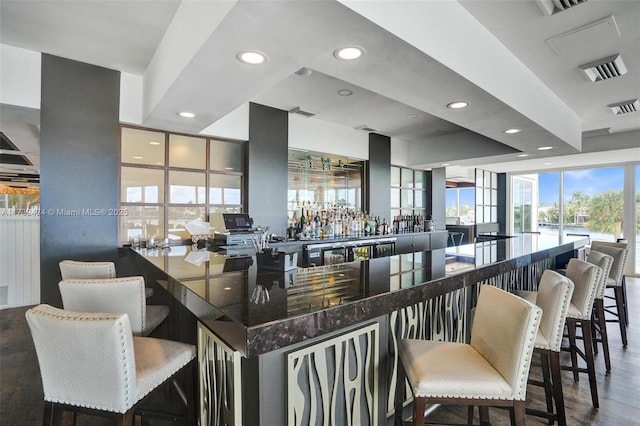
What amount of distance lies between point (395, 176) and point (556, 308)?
14.8 ft

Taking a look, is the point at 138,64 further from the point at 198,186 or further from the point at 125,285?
the point at 125,285

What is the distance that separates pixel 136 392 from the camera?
4.09ft

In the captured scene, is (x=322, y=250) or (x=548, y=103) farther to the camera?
(x=322, y=250)

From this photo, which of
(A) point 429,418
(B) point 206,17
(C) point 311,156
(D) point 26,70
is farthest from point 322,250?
(D) point 26,70

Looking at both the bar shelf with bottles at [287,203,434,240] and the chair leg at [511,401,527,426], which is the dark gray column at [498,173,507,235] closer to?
the bar shelf with bottles at [287,203,434,240]

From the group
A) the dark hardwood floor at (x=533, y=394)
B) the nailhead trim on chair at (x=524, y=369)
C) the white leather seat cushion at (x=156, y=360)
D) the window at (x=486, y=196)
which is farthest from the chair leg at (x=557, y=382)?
the window at (x=486, y=196)

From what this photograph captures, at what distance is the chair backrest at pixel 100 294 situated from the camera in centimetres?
156

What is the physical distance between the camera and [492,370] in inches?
50.5

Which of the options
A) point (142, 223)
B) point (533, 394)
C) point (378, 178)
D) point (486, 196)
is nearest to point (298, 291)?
point (533, 394)

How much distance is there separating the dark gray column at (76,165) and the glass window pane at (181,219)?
1.81 ft

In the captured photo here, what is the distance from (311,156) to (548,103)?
2.97 meters

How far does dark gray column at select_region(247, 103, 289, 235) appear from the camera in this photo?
3.96 meters

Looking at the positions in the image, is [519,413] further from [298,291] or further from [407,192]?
[407,192]

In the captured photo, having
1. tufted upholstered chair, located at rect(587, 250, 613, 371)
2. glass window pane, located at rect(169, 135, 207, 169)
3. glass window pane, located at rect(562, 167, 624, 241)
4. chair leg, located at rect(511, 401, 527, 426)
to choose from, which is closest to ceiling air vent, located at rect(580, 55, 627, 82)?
tufted upholstered chair, located at rect(587, 250, 613, 371)
